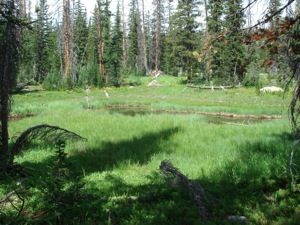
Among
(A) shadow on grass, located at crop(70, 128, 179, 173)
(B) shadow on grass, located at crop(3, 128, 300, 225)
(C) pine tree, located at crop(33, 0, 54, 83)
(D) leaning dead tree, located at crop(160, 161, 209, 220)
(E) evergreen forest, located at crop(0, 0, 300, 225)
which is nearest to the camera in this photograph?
(E) evergreen forest, located at crop(0, 0, 300, 225)

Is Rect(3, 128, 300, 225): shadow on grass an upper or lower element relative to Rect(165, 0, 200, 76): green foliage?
lower

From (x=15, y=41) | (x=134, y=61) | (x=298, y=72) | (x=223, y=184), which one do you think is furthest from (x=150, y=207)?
(x=134, y=61)

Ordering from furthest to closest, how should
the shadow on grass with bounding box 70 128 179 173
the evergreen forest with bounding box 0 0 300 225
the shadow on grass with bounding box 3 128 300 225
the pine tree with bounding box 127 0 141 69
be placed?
the pine tree with bounding box 127 0 141 69 < the shadow on grass with bounding box 70 128 179 173 < the shadow on grass with bounding box 3 128 300 225 < the evergreen forest with bounding box 0 0 300 225

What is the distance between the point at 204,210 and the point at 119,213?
1411 mm

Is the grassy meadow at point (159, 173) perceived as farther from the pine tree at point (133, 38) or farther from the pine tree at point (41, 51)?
the pine tree at point (133, 38)

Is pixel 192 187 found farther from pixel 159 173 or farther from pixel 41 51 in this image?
pixel 41 51

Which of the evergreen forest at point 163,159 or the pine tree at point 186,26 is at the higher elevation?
the pine tree at point 186,26

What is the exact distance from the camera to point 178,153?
8.98 m

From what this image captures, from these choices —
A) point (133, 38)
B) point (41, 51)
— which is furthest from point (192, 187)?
point (133, 38)

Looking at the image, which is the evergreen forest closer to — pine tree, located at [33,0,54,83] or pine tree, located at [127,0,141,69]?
pine tree, located at [33,0,54,83]

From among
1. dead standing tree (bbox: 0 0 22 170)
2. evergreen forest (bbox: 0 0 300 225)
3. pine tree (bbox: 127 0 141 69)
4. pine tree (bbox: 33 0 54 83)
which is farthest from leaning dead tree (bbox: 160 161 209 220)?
pine tree (bbox: 127 0 141 69)

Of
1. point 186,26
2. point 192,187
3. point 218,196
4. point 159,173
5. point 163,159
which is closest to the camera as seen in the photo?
point 192,187

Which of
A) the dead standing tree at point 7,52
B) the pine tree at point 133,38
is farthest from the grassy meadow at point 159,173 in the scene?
the pine tree at point 133,38

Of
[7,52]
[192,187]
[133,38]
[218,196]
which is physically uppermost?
[133,38]
